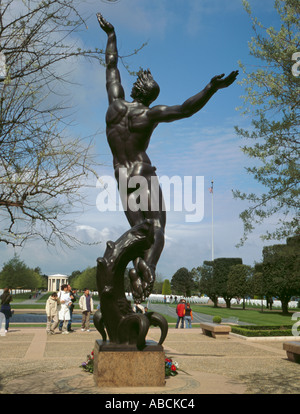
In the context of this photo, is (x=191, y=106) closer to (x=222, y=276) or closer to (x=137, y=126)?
(x=137, y=126)

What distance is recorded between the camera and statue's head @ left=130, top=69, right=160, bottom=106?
6.35 meters

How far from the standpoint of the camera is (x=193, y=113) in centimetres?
565

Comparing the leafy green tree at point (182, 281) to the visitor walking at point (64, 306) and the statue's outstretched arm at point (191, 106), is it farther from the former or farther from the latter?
the statue's outstretched arm at point (191, 106)

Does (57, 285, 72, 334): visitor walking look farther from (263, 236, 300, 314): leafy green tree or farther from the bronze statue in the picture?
(263, 236, 300, 314): leafy green tree

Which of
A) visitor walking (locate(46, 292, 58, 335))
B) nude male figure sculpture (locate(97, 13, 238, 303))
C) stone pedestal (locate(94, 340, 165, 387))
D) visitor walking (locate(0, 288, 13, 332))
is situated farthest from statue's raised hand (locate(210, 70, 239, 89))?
visitor walking (locate(0, 288, 13, 332))

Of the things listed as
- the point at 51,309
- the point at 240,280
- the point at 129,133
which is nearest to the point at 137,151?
the point at 129,133

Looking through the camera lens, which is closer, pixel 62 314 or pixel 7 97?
pixel 7 97

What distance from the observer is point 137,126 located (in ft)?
20.4

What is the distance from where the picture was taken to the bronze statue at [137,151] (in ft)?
18.1

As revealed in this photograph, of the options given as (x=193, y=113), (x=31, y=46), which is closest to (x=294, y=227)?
(x=193, y=113)

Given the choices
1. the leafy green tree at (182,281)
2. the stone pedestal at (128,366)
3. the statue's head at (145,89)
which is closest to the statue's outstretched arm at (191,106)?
the statue's head at (145,89)
